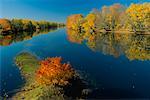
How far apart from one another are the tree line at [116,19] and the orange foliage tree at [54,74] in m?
67.2

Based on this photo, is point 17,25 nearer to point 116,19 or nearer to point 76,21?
point 76,21

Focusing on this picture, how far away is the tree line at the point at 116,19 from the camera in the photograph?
297 ft

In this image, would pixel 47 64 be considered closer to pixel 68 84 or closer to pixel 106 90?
pixel 68 84

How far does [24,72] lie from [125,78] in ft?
32.2

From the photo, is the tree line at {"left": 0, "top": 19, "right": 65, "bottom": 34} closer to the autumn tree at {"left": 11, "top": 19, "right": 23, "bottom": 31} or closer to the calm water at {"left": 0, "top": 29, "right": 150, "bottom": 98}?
the autumn tree at {"left": 11, "top": 19, "right": 23, "bottom": 31}

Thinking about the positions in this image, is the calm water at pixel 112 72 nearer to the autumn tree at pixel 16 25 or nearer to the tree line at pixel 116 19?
the tree line at pixel 116 19

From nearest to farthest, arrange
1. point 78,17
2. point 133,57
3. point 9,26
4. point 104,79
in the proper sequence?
point 104,79, point 133,57, point 9,26, point 78,17

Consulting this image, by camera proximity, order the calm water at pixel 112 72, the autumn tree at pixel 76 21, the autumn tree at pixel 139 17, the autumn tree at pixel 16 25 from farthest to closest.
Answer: the autumn tree at pixel 76 21
the autumn tree at pixel 16 25
the autumn tree at pixel 139 17
the calm water at pixel 112 72

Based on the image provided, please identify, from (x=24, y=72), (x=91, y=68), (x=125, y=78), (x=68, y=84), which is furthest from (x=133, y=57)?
(x=68, y=84)

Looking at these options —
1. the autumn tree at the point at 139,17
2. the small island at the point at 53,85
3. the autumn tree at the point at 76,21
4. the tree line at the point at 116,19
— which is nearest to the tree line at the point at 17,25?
the autumn tree at the point at 76,21

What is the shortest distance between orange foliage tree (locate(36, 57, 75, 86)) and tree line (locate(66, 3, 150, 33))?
2647 inches

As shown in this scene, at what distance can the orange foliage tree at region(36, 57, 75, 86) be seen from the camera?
77.4 ft

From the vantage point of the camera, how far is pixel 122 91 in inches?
1006

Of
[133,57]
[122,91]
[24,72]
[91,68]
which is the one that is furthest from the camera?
[133,57]
